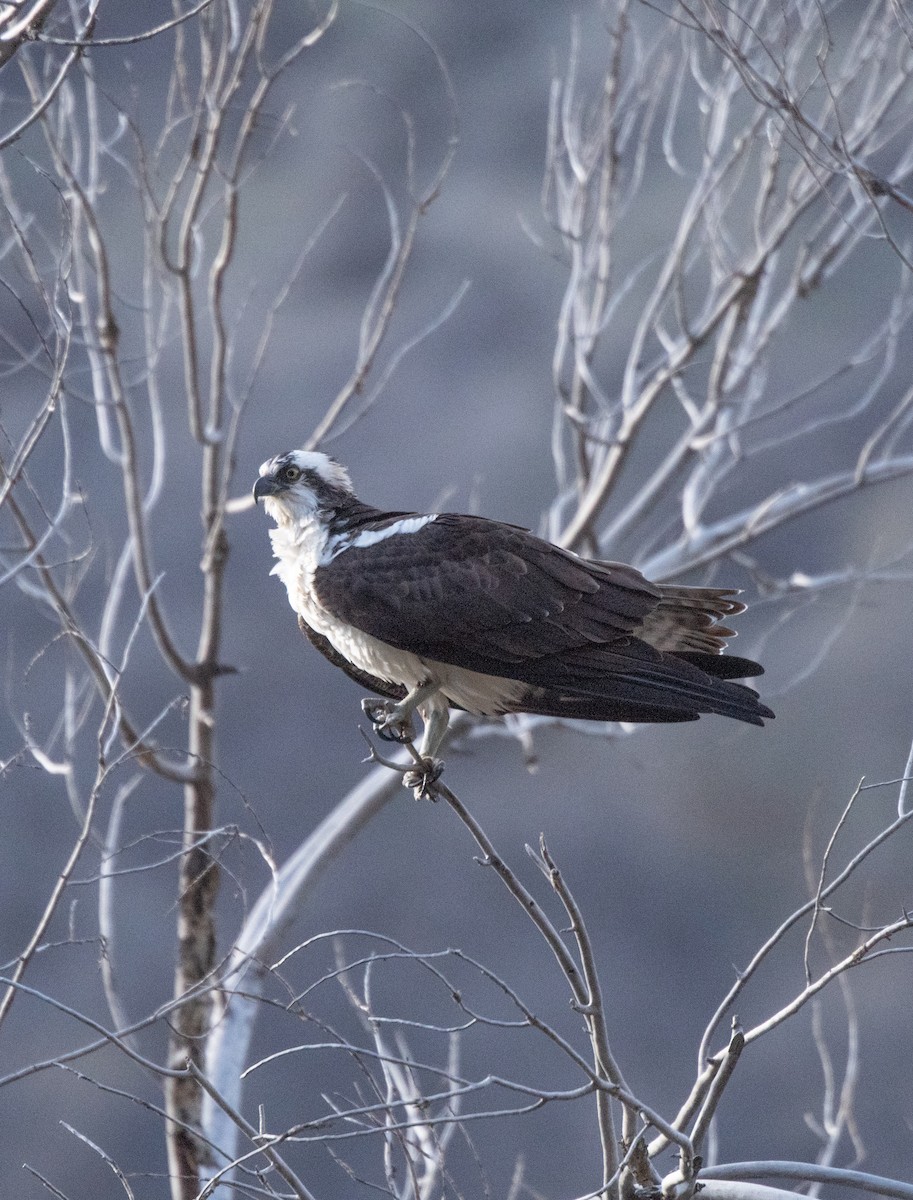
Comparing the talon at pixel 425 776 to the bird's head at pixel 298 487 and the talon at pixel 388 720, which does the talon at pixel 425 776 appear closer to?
the talon at pixel 388 720

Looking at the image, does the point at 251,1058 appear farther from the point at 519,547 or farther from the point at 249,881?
the point at 519,547

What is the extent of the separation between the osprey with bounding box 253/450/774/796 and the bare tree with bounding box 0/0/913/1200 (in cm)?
31

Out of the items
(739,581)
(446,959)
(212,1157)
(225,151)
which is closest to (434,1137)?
(212,1157)

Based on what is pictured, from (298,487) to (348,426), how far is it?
1.18 meters

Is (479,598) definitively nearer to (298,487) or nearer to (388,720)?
(388,720)

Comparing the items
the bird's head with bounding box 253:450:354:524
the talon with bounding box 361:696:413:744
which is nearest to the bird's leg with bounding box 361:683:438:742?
the talon with bounding box 361:696:413:744

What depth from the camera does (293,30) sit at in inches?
328

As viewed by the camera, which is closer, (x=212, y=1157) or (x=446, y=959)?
(x=212, y=1157)

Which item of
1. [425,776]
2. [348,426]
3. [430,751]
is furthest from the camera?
[348,426]

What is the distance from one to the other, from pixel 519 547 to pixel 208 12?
2.31 m

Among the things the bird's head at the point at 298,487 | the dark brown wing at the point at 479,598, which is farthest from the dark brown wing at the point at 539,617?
the bird's head at the point at 298,487

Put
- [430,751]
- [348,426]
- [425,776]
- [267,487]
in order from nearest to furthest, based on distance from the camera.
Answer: [425,776], [430,751], [267,487], [348,426]

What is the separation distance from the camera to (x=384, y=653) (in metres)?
3.31

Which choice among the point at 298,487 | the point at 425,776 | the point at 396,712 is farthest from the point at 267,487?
the point at 425,776
